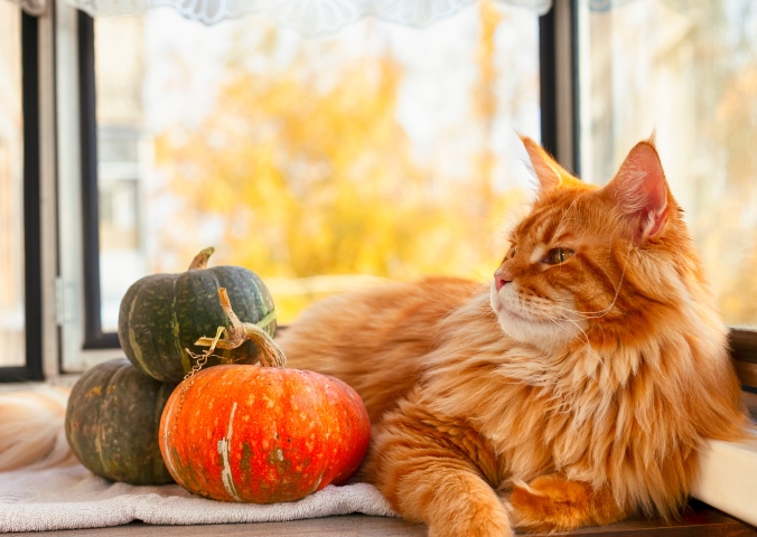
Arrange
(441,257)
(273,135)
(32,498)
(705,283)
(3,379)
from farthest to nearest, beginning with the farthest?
(441,257) → (273,135) → (3,379) → (32,498) → (705,283)

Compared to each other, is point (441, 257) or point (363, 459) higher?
point (441, 257)

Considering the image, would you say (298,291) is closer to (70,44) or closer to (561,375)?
(70,44)

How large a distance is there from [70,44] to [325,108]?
0.99 meters

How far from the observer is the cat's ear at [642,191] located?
1317 mm

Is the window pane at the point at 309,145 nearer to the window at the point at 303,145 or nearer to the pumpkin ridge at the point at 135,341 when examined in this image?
the window at the point at 303,145

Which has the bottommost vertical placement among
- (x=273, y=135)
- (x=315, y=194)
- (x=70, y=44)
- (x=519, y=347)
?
(x=519, y=347)

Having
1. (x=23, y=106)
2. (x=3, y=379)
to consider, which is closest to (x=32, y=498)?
(x=3, y=379)

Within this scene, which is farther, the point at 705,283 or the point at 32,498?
the point at 32,498

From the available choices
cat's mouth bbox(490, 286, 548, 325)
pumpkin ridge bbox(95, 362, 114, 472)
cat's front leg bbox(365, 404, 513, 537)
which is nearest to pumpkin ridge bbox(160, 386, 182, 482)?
pumpkin ridge bbox(95, 362, 114, 472)

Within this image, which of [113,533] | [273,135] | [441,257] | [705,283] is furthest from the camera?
[441,257]

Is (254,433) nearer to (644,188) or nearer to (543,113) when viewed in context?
(644,188)

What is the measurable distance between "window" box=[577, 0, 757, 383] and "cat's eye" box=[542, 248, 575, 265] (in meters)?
0.32

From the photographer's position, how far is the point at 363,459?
1.61m

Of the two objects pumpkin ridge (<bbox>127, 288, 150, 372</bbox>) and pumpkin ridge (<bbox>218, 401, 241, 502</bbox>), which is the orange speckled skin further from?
pumpkin ridge (<bbox>127, 288, 150, 372</bbox>)
